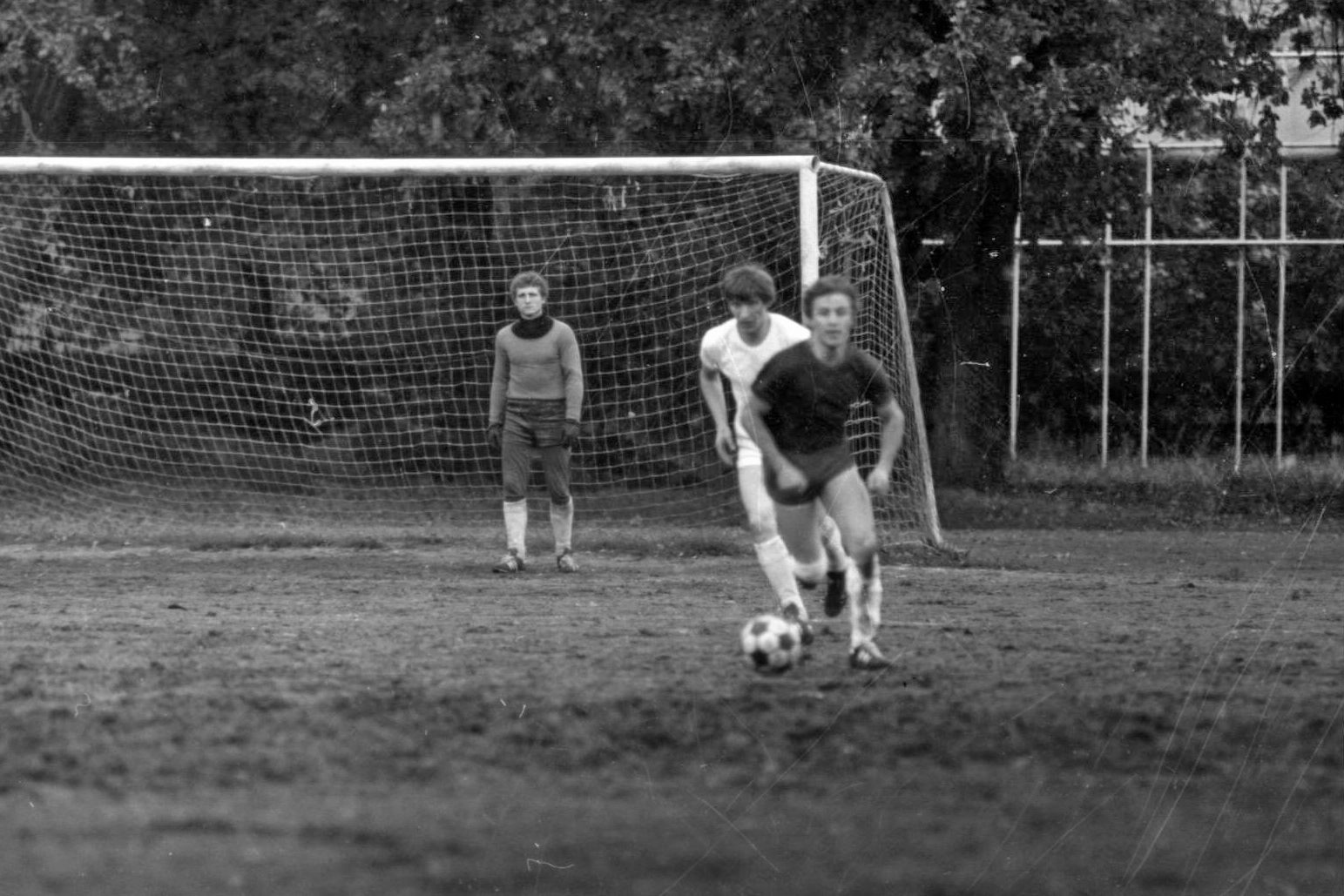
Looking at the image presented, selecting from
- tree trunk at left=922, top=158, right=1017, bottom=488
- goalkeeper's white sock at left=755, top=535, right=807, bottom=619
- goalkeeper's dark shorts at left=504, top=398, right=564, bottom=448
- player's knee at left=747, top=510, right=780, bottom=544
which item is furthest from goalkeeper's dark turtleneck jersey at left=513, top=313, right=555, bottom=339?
tree trunk at left=922, top=158, right=1017, bottom=488

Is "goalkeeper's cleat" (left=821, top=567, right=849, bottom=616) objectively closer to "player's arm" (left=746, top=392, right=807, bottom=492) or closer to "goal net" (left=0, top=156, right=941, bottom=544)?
"player's arm" (left=746, top=392, right=807, bottom=492)

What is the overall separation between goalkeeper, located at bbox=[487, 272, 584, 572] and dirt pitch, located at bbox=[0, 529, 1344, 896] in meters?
1.75

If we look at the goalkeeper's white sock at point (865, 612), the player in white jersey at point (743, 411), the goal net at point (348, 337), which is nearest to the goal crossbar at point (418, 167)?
the goal net at point (348, 337)

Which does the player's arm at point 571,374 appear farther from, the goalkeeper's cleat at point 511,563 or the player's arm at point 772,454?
the player's arm at point 772,454

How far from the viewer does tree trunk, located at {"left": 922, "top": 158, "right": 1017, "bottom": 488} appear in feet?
53.3

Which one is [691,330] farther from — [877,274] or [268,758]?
[268,758]

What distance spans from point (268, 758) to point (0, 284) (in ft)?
32.8

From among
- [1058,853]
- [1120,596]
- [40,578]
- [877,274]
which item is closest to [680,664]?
[1058,853]

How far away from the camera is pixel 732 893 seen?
3760mm

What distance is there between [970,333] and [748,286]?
928 cm

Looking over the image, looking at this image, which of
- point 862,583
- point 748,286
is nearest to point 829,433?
point 862,583

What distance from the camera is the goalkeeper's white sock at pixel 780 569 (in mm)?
7668

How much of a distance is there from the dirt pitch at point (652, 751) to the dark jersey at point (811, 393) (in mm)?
860

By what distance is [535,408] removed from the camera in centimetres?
1113
